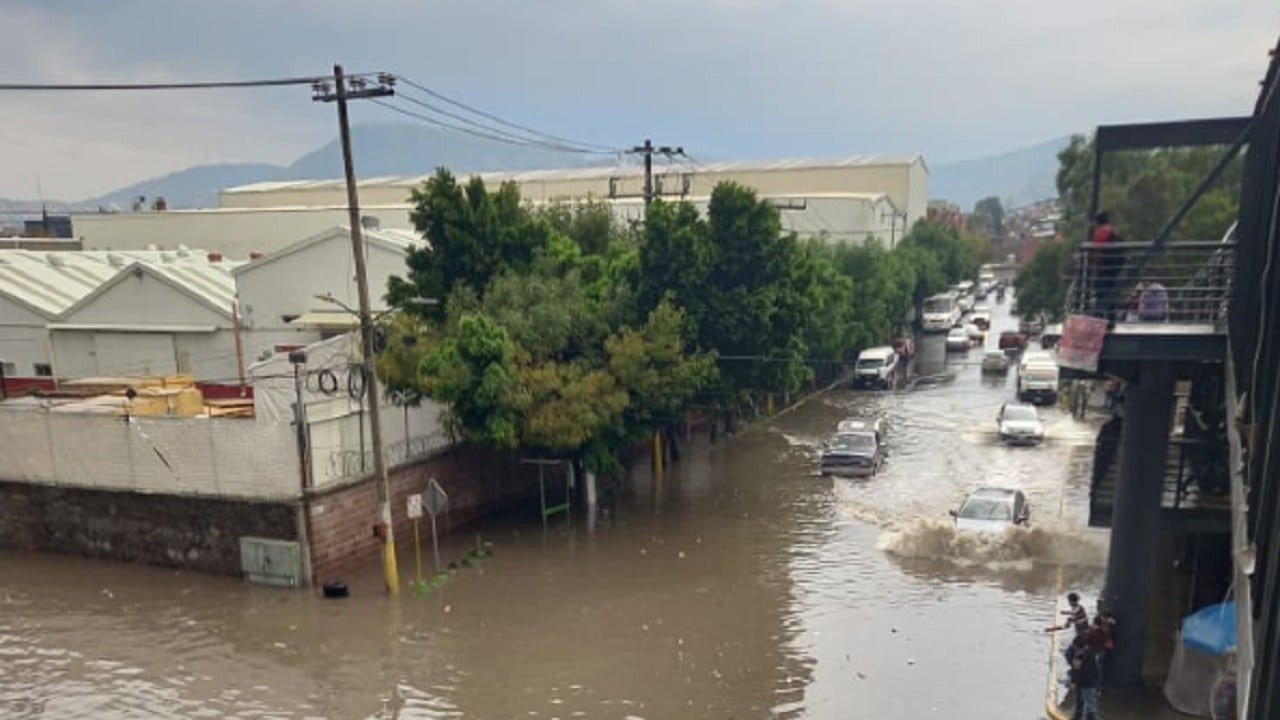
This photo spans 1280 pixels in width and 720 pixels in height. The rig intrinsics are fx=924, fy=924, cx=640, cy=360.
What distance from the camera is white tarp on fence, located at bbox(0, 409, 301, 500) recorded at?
63.0 ft

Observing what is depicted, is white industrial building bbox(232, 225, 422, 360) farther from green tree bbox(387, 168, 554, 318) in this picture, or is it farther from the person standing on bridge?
the person standing on bridge

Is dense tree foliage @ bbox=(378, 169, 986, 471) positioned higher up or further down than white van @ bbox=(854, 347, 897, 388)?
higher up

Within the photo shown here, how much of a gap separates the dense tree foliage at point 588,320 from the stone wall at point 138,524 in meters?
4.41

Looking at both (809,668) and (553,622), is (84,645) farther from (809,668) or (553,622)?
(809,668)

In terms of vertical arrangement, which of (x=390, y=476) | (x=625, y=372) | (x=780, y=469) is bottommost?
(x=780, y=469)

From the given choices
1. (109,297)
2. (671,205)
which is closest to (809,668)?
(671,205)

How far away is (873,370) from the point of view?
4419cm

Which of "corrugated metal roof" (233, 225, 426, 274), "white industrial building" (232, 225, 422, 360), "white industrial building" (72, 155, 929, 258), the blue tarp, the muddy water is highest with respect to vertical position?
"white industrial building" (72, 155, 929, 258)

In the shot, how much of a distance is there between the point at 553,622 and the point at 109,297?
2732cm

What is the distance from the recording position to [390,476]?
69.2 ft

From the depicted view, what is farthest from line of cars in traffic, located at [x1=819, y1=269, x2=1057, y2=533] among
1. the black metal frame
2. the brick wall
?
the black metal frame

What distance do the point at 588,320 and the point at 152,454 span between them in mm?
10405

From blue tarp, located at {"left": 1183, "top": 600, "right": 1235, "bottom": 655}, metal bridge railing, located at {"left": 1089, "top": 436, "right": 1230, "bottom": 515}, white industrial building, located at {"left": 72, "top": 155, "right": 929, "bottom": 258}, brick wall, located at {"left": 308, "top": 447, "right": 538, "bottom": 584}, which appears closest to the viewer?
blue tarp, located at {"left": 1183, "top": 600, "right": 1235, "bottom": 655}

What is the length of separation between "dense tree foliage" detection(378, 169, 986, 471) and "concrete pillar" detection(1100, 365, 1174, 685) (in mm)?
11678
